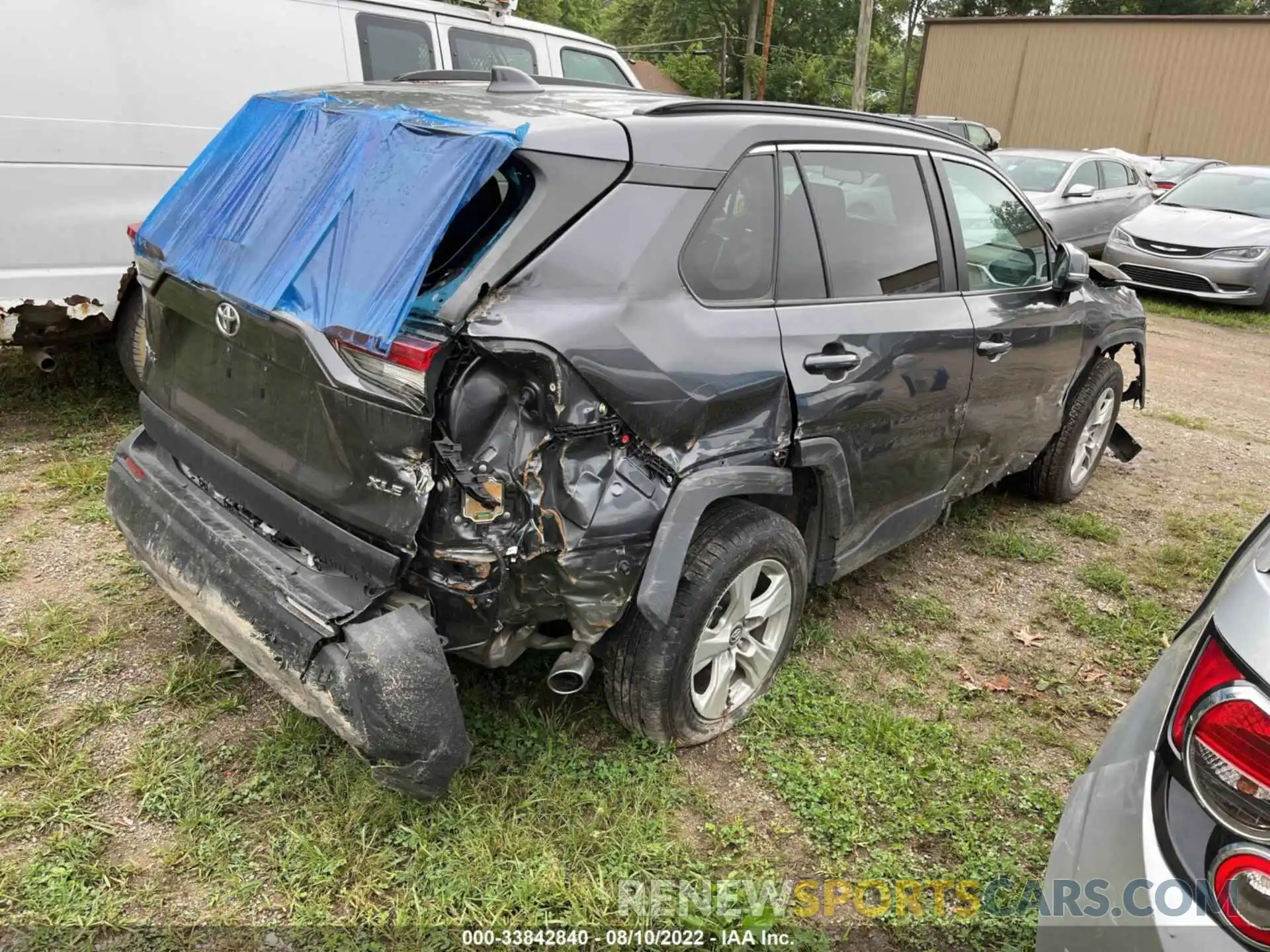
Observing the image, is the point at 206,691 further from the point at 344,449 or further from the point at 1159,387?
the point at 1159,387

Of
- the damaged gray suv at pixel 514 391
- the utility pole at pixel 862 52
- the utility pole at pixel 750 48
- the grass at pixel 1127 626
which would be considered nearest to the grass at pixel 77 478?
the damaged gray suv at pixel 514 391

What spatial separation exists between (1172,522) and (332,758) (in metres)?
4.45

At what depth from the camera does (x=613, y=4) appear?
156 feet

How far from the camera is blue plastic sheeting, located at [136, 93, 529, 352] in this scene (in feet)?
6.96

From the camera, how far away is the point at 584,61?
6457mm

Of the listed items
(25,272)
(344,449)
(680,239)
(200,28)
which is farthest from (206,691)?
(200,28)

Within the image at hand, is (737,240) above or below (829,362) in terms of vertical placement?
above

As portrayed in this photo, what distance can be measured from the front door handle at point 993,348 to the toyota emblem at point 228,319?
2.61 metres

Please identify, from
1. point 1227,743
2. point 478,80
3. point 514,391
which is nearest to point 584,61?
point 478,80

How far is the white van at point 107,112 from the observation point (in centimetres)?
406

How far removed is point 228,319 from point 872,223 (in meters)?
2.11

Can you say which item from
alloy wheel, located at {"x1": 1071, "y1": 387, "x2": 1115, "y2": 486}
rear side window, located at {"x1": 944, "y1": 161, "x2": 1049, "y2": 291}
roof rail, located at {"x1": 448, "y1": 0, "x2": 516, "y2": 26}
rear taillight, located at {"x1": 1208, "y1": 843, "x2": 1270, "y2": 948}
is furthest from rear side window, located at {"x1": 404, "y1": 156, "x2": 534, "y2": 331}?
roof rail, located at {"x1": 448, "y1": 0, "x2": 516, "y2": 26}

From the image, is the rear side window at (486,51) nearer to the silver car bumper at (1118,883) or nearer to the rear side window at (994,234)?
the rear side window at (994,234)

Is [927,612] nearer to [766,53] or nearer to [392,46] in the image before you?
[392,46]
